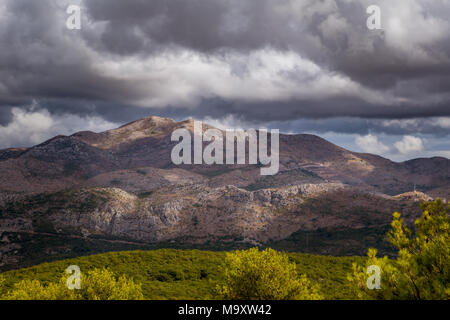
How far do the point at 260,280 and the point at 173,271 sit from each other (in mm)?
68224

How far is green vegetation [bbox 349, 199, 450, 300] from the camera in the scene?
1193 inches

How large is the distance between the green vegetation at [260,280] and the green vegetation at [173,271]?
34.0 metres

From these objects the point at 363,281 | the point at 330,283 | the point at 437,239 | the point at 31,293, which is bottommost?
the point at 330,283

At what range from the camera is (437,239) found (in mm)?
31328

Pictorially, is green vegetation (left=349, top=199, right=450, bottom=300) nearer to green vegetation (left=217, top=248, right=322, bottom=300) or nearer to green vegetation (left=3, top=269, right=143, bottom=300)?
green vegetation (left=217, top=248, right=322, bottom=300)

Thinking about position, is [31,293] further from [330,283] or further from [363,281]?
[330,283]

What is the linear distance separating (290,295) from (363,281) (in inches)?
554

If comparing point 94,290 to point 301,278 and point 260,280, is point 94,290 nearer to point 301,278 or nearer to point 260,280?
point 260,280

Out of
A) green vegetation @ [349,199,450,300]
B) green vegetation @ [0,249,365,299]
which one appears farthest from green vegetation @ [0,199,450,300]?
green vegetation @ [0,249,365,299]

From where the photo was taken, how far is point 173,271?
4267 inches

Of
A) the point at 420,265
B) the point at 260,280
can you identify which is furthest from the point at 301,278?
the point at 420,265

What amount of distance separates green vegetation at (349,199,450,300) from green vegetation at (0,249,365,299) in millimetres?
51143
